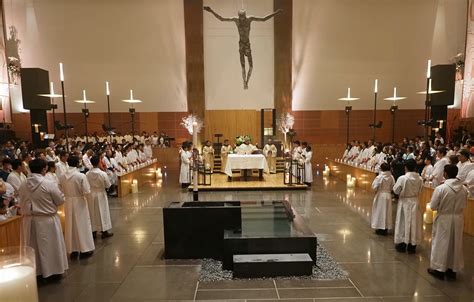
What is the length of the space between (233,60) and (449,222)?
15219 mm

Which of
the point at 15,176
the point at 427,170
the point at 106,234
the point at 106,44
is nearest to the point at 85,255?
the point at 106,234

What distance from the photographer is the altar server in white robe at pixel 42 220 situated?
15.1 feet

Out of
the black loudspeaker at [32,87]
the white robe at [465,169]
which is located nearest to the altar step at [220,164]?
the black loudspeaker at [32,87]

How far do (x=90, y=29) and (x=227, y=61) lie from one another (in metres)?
7.40

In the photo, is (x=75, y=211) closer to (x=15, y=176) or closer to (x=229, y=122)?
(x=15, y=176)

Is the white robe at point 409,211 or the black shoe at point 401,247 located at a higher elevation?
the white robe at point 409,211

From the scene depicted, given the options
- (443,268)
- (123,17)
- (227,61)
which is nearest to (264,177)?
(227,61)

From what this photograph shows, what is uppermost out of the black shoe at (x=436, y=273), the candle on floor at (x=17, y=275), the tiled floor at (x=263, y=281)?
the candle on floor at (x=17, y=275)

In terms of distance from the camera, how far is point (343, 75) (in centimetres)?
1848

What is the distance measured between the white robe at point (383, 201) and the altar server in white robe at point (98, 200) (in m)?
5.36

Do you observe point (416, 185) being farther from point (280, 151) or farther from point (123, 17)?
point (123, 17)

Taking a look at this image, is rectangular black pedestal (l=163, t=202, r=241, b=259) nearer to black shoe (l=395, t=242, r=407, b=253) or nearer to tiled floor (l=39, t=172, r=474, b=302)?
tiled floor (l=39, t=172, r=474, b=302)

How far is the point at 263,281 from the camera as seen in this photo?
481cm

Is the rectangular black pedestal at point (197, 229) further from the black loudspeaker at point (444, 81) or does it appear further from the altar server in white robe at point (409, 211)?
the black loudspeaker at point (444, 81)
